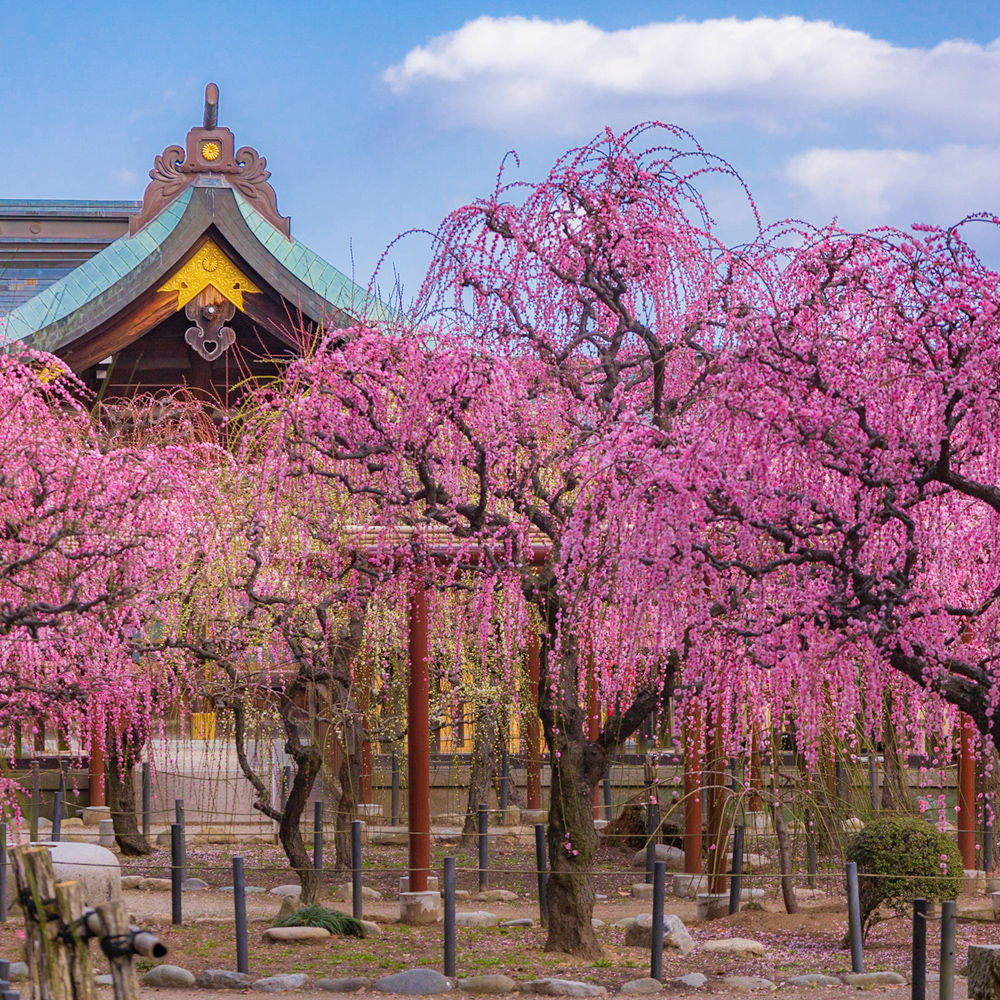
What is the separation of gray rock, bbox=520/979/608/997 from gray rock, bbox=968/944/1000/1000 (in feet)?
8.09

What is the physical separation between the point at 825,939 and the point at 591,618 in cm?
358

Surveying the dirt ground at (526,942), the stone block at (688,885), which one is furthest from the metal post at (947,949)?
the stone block at (688,885)

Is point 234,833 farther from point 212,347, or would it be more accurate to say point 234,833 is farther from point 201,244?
point 201,244

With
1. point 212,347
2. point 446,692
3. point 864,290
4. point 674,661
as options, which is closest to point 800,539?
point 864,290

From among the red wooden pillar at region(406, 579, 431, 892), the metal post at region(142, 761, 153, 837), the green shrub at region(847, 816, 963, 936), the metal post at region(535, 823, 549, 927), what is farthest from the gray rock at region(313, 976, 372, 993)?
the metal post at region(142, 761, 153, 837)

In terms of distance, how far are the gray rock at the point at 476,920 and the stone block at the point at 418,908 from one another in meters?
0.26

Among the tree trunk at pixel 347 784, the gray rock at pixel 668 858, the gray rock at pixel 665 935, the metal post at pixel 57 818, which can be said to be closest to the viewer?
the gray rock at pixel 665 935

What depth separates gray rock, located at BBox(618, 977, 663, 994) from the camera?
975cm

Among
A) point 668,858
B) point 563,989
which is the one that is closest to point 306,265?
point 668,858

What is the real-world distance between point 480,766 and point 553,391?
25.6 feet

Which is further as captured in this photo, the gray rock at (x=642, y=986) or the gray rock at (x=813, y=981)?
the gray rock at (x=813, y=981)

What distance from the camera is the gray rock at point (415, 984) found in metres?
9.77

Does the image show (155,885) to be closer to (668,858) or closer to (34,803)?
(34,803)

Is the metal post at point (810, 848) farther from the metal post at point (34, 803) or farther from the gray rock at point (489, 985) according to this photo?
the metal post at point (34, 803)
